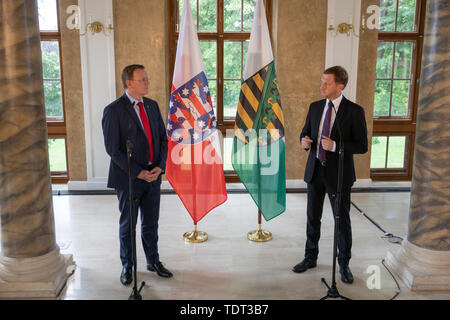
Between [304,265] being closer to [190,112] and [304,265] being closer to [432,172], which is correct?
[432,172]

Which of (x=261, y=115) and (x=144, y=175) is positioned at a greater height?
(x=261, y=115)

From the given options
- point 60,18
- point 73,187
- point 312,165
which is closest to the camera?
point 312,165

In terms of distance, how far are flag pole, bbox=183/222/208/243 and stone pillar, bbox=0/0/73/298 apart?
4.47 feet

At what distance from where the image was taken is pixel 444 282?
3.34 m

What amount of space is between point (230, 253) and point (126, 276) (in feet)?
3.50

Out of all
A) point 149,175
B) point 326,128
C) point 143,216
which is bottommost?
point 143,216

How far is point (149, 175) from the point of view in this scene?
3312 millimetres

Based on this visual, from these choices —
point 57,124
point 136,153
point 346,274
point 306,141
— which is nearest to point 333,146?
point 306,141

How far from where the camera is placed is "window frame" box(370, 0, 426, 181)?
616 centimetres

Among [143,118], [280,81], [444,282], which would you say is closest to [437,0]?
[444,282]

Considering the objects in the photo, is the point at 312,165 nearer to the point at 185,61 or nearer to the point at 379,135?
the point at 185,61

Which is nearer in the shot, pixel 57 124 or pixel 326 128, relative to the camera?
pixel 326 128

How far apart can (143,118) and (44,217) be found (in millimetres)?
1092

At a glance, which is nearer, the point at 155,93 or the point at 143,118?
the point at 143,118
